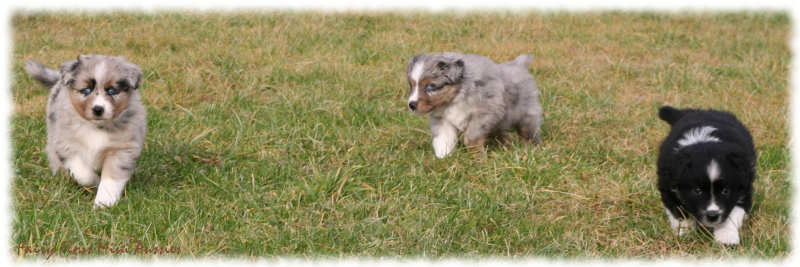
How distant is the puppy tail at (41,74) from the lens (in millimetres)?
5480

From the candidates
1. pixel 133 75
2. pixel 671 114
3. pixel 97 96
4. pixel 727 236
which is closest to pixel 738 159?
pixel 727 236

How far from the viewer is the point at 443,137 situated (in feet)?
20.2

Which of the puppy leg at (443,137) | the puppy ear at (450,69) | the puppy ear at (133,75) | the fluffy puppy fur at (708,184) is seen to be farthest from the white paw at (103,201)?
the fluffy puppy fur at (708,184)

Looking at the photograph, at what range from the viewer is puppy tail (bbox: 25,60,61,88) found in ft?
18.0

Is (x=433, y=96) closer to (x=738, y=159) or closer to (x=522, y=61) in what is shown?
(x=522, y=61)

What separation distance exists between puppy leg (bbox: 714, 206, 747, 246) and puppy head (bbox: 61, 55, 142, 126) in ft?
10.4

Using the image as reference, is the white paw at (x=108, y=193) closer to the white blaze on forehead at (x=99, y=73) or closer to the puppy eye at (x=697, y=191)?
the white blaze on forehead at (x=99, y=73)

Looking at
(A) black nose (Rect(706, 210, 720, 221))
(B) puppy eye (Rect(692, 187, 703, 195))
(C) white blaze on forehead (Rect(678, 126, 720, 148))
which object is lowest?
(A) black nose (Rect(706, 210, 720, 221))

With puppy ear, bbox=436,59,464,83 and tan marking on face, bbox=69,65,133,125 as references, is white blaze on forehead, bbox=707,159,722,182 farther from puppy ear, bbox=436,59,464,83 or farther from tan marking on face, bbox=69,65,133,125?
tan marking on face, bbox=69,65,133,125

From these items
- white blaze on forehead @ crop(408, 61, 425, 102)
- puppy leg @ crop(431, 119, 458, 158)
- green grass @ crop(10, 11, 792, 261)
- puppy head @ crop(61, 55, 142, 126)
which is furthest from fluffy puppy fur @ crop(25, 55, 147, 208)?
puppy leg @ crop(431, 119, 458, 158)

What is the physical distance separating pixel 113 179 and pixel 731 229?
323 centimetres

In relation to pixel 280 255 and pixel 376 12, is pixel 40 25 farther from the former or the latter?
pixel 280 255

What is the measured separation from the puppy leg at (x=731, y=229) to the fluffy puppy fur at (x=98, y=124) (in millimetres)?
3109

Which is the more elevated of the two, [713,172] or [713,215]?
[713,172]
